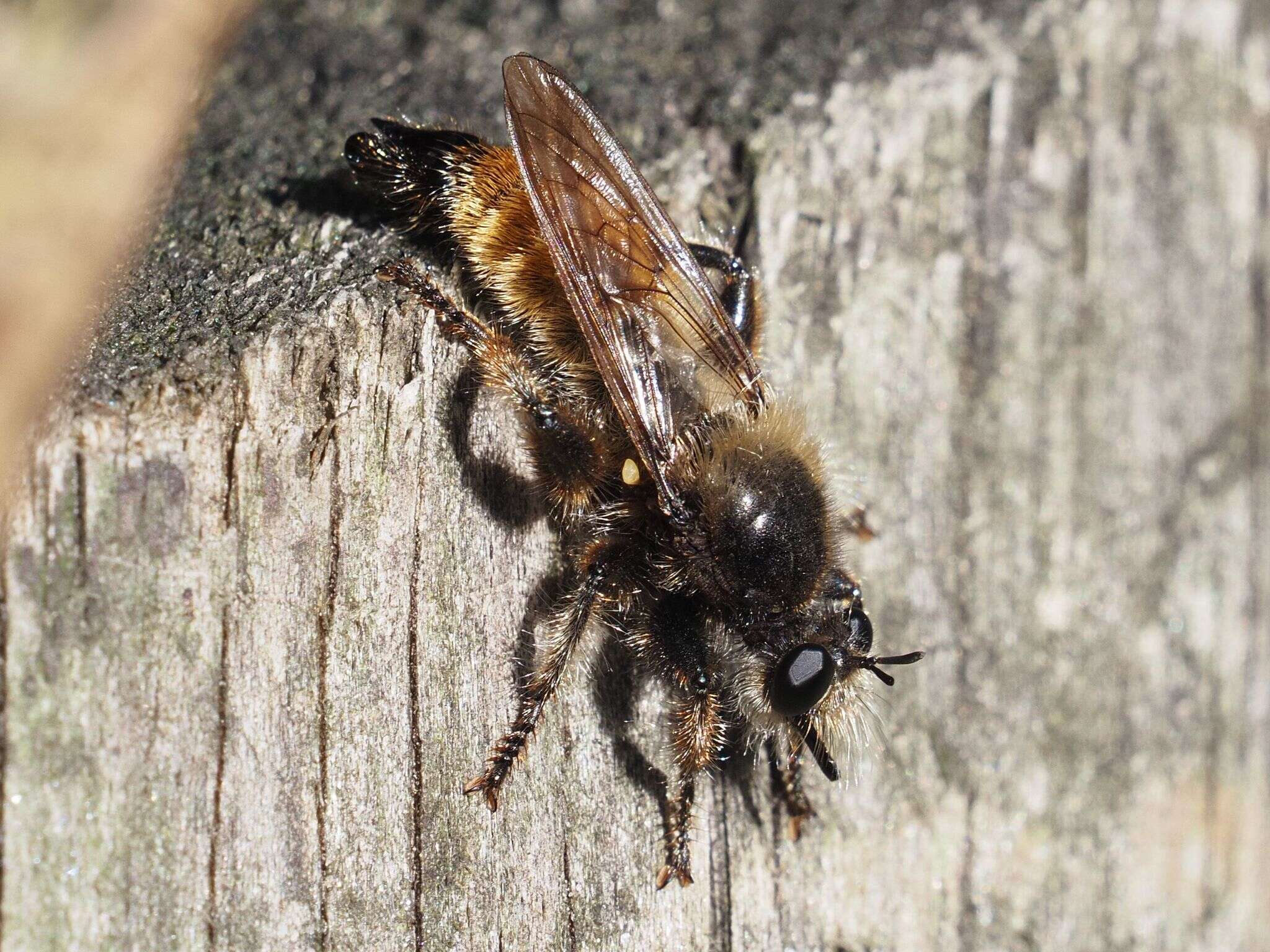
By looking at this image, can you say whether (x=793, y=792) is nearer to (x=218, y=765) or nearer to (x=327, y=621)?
(x=327, y=621)

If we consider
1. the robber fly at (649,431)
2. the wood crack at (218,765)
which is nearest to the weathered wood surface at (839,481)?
the wood crack at (218,765)

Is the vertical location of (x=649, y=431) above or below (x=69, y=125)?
below

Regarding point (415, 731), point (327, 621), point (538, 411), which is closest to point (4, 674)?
point (327, 621)

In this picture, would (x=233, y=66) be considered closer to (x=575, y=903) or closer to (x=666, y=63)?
(x=666, y=63)

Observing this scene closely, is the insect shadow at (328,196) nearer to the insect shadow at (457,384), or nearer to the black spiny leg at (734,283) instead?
the insect shadow at (457,384)

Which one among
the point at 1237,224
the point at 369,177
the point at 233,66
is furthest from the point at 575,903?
the point at 1237,224

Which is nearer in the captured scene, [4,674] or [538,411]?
[4,674]

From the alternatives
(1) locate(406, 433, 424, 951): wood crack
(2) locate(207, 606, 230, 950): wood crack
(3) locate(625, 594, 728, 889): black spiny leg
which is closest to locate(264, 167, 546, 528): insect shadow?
(1) locate(406, 433, 424, 951): wood crack

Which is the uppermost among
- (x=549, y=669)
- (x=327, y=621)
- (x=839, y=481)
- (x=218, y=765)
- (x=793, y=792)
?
(x=839, y=481)

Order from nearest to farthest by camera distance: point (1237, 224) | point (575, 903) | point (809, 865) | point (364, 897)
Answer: point (364, 897), point (575, 903), point (809, 865), point (1237, 224)
